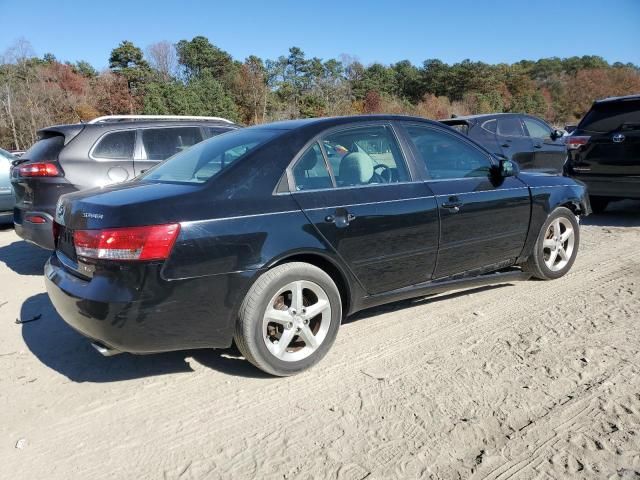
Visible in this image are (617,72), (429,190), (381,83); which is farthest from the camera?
(617,72)

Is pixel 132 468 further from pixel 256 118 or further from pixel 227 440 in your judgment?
pixel 256 118

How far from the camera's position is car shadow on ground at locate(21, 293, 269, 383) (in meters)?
3.30

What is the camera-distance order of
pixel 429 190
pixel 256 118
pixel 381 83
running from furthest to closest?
pixel 381 83, pixel 256 118, pixel 429 190

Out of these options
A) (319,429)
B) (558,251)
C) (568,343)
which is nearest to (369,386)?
(319,429)

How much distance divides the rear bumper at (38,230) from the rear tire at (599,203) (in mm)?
7864

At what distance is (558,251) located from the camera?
195 inches

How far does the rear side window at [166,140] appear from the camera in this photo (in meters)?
6.13

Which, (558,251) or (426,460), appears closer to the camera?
(426,460)

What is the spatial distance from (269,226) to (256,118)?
44888 mm

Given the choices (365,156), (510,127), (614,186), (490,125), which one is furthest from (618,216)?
(365,156)

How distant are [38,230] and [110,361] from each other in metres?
2.53

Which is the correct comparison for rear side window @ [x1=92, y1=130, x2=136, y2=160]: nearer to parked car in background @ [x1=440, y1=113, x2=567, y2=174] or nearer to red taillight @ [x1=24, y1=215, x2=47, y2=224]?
red taillight @ [x1=24, y1=215, x2=47, y2=224]

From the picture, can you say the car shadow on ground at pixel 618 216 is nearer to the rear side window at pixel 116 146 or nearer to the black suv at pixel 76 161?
the black suv at pixel 76 161

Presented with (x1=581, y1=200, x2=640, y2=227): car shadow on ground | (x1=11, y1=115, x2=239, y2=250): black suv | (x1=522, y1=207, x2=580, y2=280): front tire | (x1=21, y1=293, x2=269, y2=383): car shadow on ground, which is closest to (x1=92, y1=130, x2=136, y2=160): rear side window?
(x1=11, y1=115, x2=239, y2=250): black suv
